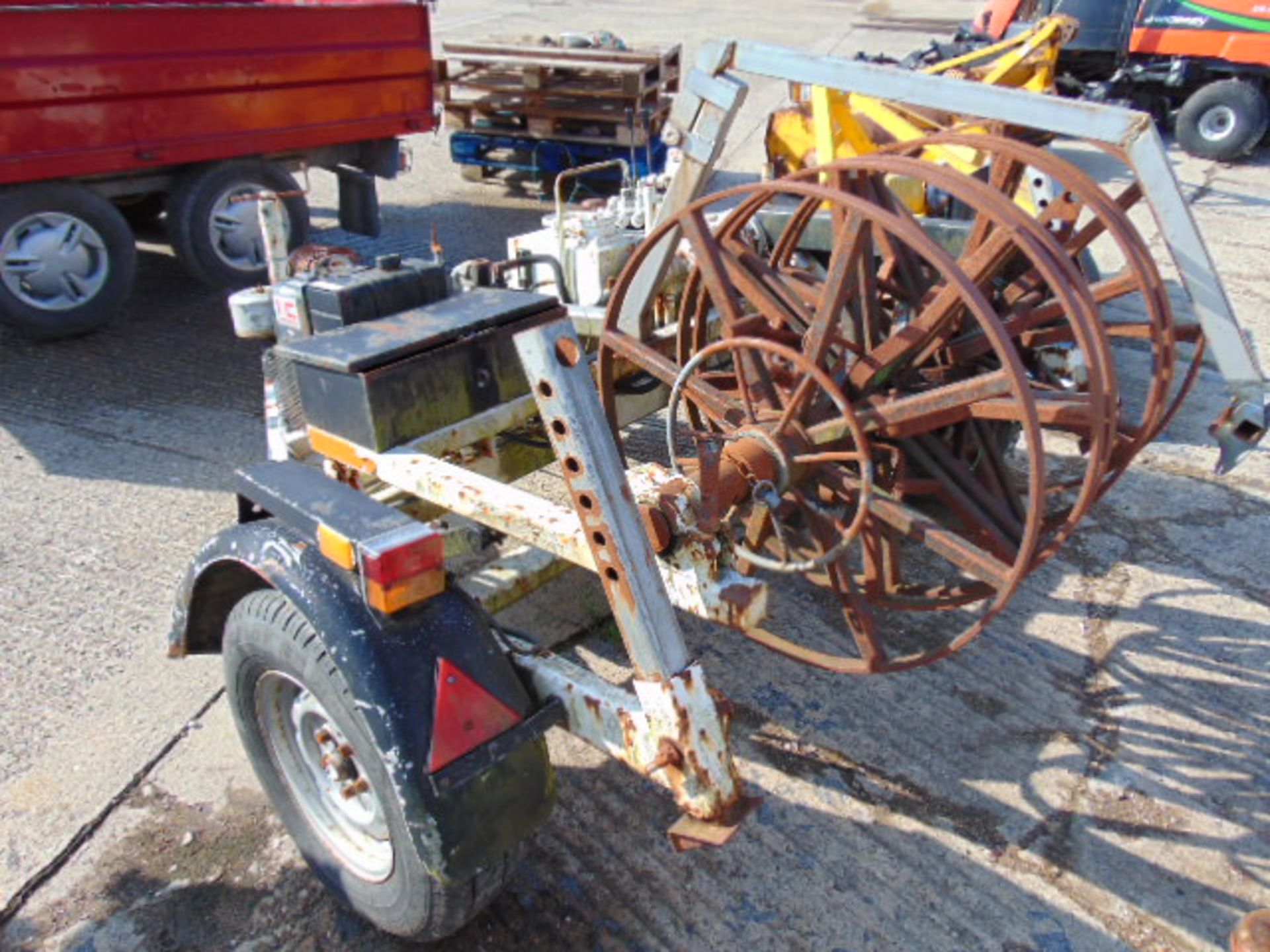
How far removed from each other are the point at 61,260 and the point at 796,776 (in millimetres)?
4944

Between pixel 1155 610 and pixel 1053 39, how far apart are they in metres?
4.53

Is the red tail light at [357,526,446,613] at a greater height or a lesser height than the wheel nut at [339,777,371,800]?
greater

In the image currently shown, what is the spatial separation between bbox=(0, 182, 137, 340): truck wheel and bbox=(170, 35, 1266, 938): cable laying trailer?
291cm

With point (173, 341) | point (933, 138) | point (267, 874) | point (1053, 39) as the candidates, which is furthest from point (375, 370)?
point (1053, 39)

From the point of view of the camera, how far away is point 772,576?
3686 millimetres

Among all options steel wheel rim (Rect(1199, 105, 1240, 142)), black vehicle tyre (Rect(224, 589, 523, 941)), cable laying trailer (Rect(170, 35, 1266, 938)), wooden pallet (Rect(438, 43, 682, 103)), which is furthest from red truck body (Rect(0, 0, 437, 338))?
steel wheel rim (Rect(1199, 105, 1240, 142))

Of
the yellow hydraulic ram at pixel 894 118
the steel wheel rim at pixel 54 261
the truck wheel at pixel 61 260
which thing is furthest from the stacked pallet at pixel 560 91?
the steel wheel rim at pixel 54 261

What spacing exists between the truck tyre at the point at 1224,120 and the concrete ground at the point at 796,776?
7.41 metres

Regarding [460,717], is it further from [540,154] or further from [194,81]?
[540,154]

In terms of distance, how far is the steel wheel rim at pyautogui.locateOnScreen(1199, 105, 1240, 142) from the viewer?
10.1m

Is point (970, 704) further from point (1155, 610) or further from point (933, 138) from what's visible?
point (933, 138)

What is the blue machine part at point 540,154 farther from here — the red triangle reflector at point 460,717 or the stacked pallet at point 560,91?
the red triangle reflector at point 460,717

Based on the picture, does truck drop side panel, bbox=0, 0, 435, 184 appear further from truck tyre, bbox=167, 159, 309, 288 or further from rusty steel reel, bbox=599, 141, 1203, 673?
rusty steel reel, bbox=599, 141, 1203, 673

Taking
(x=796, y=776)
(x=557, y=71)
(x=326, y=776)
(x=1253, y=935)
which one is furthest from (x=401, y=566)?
(x=557, y=71)
